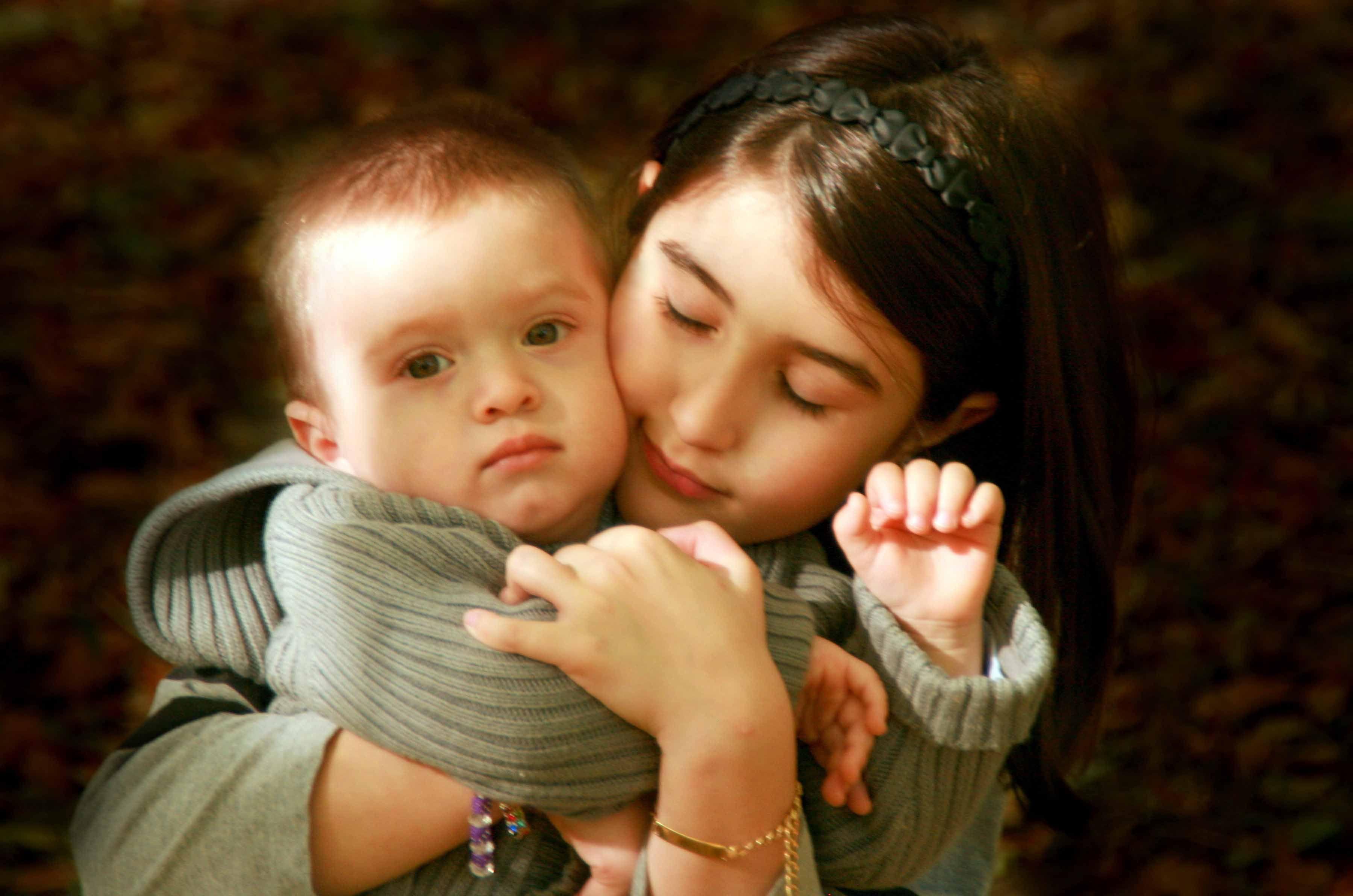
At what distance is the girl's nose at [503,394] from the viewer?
141 cm

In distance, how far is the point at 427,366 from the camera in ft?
4.78

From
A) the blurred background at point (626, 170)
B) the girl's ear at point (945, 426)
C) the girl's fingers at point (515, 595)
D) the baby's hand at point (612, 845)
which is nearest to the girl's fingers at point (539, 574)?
the girl's fingers at point (515, 595)

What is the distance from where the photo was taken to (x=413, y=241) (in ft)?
4.64

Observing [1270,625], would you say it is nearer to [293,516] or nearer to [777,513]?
[777,513]

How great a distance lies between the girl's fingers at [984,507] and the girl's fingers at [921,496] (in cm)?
4

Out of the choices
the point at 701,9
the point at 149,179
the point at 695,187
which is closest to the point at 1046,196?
the point at 695,187

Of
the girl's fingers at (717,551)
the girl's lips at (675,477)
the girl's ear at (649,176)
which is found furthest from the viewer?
the girl's ear at (649,176)

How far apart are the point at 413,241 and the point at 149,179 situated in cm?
314

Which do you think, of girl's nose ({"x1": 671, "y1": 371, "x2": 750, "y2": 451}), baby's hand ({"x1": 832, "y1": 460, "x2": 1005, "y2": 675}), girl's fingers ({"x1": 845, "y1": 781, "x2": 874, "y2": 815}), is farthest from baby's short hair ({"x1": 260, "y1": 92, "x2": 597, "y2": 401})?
girl's fingers ({"x1": 845, "y1": 781, "x2": 874, "y2": 815})

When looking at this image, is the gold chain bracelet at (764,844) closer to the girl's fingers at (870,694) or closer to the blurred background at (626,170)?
the girl's fingers at (870,694)

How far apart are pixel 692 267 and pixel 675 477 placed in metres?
0.26

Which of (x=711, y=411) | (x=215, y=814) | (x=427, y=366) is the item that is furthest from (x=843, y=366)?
(x=215, y=814)

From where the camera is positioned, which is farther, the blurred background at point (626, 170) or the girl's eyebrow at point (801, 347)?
the blurred background at point (626, 170)

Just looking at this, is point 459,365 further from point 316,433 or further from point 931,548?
point 931,548
